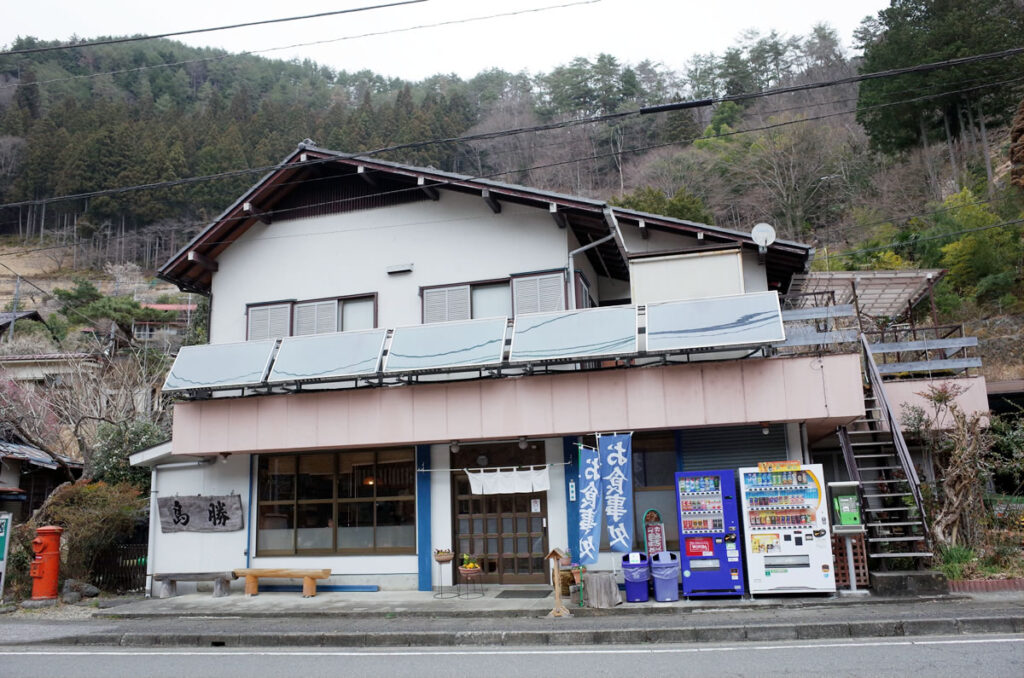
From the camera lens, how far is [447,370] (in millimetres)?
14320

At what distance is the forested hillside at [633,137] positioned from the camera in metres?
31.6

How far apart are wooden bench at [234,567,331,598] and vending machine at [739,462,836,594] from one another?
847 centimetres

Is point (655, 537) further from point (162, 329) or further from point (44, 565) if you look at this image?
point (162, 329)

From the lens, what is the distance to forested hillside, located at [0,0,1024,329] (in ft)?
104

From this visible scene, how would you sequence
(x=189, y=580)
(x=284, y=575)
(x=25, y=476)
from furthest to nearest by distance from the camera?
(x=25, y=476), (x=189, y=580), (x=284, y=575)

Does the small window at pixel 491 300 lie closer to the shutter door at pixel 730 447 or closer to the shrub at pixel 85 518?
the shutter door at pixel 730 447

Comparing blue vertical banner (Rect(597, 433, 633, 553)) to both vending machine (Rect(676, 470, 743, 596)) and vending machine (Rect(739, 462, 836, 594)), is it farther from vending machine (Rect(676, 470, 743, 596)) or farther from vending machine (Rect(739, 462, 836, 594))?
vending machine (Rect(739, 462, 836, 594))

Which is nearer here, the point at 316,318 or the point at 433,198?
the point at 433,198

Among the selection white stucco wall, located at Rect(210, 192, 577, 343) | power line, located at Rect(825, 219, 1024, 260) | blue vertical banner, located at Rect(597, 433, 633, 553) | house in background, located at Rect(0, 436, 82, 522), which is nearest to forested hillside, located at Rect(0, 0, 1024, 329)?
power line, located at Rect(825, 219, 1024, 260)

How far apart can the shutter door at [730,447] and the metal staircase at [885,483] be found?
4.26ft

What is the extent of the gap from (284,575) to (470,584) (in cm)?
389

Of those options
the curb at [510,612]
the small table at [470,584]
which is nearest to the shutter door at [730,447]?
the curb at [510,612]

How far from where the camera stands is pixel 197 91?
8531 centimetres

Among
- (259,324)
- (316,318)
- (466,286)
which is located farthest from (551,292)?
(259,324)
